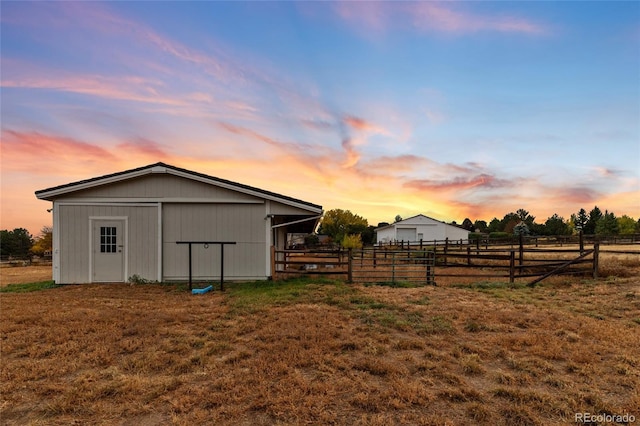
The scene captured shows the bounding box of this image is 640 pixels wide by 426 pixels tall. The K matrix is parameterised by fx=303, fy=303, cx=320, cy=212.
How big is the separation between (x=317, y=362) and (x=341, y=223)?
60697mm

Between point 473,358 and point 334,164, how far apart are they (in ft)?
55.5

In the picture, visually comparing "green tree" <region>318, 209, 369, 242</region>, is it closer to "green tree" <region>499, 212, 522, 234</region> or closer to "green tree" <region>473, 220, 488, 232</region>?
"green tree" <region>499, 212, 522, 234</region>

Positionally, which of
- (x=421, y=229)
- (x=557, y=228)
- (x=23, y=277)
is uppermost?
(x=421, y=229)

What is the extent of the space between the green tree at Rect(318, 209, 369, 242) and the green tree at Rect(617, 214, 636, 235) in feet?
192

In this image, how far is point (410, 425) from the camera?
263cm

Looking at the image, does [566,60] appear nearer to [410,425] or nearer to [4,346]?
[410,425]

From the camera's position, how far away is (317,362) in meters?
3.92

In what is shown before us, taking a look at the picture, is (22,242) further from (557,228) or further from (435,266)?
(557,228)

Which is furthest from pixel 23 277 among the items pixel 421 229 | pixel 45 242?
pixel 45 242

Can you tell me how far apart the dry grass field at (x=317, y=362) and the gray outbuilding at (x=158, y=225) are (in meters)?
2.97

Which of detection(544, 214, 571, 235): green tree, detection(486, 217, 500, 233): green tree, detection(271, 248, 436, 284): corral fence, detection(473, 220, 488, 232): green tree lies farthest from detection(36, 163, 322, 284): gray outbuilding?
detection(473, 220, 488, 232): green tree

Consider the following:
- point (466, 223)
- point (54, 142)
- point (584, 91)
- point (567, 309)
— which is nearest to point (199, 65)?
point (54, 142)

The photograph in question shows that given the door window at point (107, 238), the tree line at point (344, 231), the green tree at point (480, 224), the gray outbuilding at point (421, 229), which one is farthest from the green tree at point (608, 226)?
the door window at point (107, 238)

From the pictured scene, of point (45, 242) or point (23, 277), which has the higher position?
point (23, 277)
